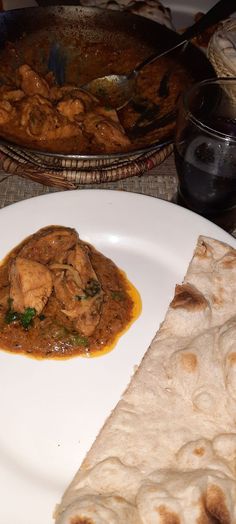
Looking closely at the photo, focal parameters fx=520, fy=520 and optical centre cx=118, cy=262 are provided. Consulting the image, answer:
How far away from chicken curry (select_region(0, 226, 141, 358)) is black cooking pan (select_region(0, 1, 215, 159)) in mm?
1841

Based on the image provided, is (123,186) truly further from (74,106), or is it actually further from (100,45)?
(100,45)

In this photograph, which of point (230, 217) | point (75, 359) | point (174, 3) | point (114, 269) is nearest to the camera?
point (75, 359)

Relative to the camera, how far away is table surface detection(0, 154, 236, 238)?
3994 mm

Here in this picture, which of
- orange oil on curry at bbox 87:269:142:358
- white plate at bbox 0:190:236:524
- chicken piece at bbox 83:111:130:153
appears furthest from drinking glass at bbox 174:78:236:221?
orange oil on curry at bbox 87:269:142:358

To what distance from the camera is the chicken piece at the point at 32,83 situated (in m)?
4.39

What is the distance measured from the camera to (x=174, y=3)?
6.18m

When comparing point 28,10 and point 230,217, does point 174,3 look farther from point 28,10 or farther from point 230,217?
point 230,217

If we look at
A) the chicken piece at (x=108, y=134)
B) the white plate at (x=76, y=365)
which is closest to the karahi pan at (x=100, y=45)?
the chicken piece at (x=108, y=134)

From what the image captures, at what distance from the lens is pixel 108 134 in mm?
4016

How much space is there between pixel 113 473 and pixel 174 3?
18.5 feet

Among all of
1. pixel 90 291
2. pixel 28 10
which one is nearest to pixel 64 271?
pixel 90 291

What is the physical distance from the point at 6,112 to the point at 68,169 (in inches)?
36.4

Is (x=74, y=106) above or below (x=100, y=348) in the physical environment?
above

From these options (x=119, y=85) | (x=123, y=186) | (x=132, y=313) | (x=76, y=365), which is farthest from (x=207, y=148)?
(x=119, y=85)
